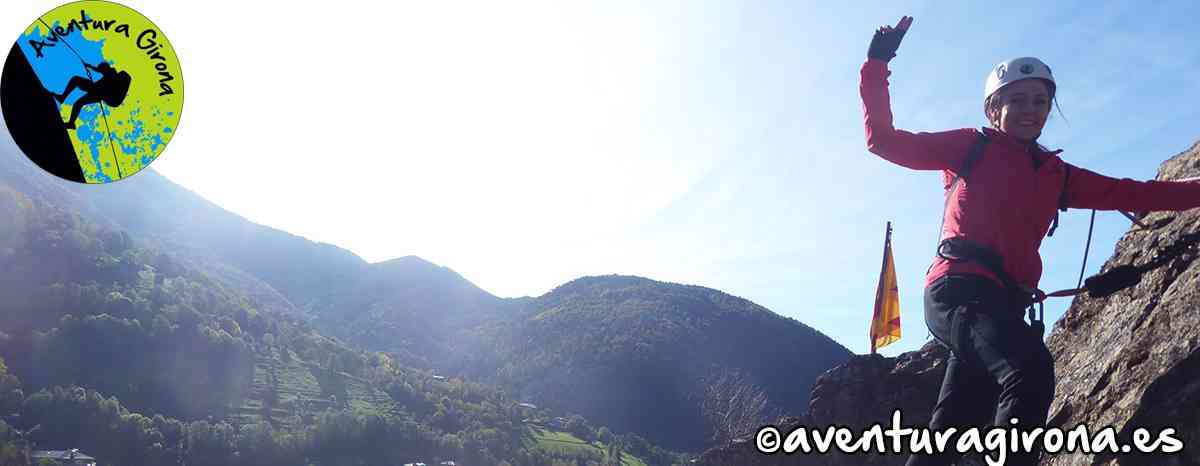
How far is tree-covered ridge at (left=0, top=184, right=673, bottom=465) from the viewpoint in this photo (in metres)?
102

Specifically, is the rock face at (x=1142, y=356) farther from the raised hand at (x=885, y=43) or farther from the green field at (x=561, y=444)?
the green field at (x=561, y=444)

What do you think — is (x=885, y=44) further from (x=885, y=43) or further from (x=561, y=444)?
(x=561, y=444)

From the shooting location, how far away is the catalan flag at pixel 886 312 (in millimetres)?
16672

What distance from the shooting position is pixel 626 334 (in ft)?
Result: 504

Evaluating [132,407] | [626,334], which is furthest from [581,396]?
[132,407]

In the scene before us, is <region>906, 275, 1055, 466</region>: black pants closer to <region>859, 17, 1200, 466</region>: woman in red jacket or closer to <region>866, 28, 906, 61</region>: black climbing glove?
<region>859, 17, 1200, 466</region>: woman in red jacket

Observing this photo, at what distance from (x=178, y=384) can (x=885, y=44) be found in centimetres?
14415

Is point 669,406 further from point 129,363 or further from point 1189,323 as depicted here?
point 1189,323

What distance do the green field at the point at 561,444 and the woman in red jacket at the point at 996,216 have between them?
113689 millimetres

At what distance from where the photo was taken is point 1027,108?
4855mm

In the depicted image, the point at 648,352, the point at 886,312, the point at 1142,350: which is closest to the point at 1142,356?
the point at 1142,350

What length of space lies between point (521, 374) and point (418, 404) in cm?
3132

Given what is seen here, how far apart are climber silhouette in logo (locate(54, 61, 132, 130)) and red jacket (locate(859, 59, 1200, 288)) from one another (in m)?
12.0

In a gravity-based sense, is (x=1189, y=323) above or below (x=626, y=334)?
below
